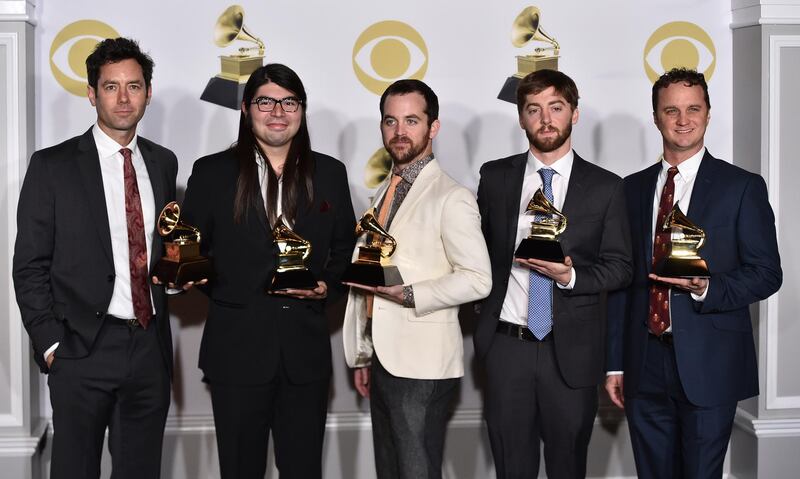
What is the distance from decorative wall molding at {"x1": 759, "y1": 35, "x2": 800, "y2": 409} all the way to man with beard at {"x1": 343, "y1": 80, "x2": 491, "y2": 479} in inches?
71.4

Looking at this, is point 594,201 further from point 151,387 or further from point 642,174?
point 151,387

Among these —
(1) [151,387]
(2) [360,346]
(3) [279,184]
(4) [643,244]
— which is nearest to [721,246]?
(4) [643,244]

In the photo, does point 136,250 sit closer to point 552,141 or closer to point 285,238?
point 285,238

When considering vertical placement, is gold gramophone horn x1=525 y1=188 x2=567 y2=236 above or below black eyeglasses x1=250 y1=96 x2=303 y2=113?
below

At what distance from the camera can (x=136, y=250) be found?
319cm

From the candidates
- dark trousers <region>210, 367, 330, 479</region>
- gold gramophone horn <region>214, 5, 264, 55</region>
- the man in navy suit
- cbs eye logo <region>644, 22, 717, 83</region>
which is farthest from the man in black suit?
cbs eye logo <region>644, 22, 717, 83</region>

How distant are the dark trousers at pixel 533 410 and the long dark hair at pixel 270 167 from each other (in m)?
0.91

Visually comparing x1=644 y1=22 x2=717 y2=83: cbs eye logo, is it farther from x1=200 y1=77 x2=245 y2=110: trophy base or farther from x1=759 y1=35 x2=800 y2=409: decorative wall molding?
x1=200 y1=77 x2=245 y2=110: trophy base

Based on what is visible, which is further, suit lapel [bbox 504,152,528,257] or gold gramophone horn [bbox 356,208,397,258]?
suit lapel [bbox 504,152,528,257]

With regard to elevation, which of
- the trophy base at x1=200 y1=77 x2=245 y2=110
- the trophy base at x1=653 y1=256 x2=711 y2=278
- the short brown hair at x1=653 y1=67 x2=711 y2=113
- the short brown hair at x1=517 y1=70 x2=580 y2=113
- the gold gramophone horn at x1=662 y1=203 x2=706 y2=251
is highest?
the trophy base at x1=200 y1=77 x2=245 y2=110

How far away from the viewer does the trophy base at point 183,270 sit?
119 inches

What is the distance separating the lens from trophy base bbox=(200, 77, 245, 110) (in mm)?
4188

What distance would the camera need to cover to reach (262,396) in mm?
3131

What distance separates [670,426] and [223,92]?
2.50m
